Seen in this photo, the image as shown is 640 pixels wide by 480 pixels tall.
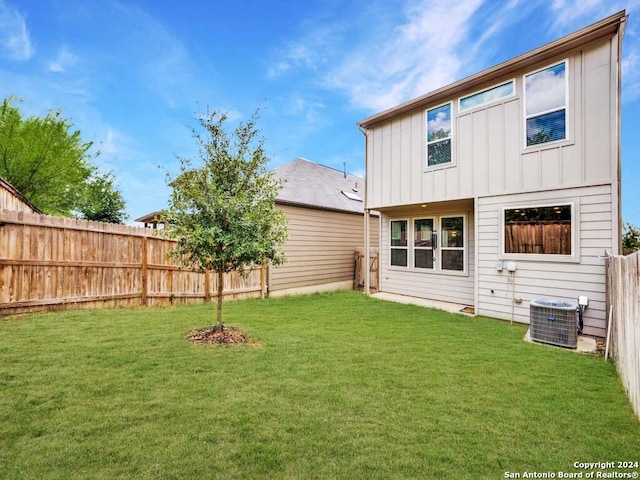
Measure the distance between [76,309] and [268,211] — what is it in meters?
4.82

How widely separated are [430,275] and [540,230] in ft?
10.1

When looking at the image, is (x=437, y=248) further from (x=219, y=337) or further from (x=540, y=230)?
(x=219, y=337)

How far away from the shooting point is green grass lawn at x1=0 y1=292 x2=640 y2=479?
6.89ft

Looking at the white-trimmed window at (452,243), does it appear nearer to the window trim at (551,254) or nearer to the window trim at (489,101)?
the window trim at (551,254)

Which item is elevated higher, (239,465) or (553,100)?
(553,100)

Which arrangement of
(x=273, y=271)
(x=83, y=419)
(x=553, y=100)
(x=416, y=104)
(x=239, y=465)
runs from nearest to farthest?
(x=239, y=465), (x=83, y=419), (x=553, y=100), (x=416, y=104), (x=273, y=271)

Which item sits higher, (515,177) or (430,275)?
(515,177)

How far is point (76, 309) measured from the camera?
20.9 feet

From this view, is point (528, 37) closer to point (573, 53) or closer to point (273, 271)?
point (573, 53)

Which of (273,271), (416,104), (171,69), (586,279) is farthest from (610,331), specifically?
(171,69)

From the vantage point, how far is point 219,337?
15.7 feet

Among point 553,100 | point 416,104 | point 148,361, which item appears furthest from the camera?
point 416,104

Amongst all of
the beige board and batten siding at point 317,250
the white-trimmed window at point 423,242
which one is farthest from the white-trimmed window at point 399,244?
the beige board and batten siding at point 317,250

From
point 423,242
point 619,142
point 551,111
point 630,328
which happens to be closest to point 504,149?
point 551,111
